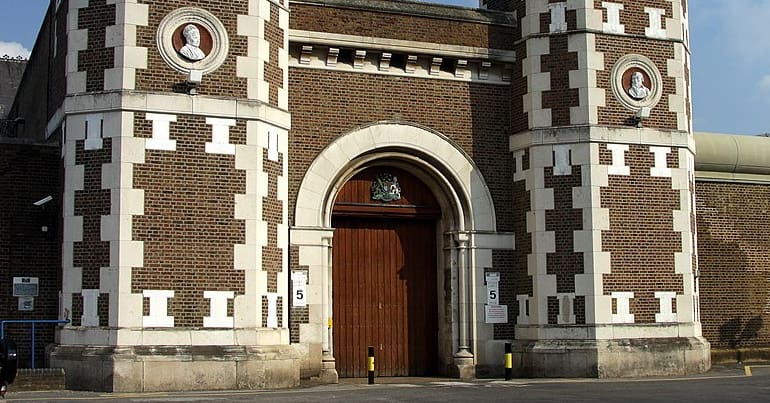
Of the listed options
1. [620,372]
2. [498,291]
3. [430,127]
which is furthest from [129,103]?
[620,372]

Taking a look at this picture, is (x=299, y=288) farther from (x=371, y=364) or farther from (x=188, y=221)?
(x=188, y=221)

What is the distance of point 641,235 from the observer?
75.7ft

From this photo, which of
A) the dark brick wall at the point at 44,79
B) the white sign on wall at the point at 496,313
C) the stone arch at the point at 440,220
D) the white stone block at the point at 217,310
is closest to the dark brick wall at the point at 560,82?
the stone arch at the point at 440,220

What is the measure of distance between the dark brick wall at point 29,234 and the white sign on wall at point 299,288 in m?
4.58

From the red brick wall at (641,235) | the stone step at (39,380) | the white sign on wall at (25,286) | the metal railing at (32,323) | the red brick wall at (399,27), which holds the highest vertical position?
the red brick wall at (399,27)

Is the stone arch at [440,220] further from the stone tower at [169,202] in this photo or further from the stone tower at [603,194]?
the stone tower at [169,202]

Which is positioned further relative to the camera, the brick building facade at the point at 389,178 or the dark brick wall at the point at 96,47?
the dark brick wall at the point at 96,47

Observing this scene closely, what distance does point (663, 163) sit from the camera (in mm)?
23547

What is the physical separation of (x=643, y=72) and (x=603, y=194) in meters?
2.99

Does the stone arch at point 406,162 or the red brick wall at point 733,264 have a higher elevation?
the stone arch at point 406,162

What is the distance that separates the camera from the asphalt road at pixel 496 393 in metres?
17.0

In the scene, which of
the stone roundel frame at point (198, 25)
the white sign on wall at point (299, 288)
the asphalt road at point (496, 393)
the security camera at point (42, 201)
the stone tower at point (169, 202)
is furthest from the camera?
the white sign on wall at point (299, 288)

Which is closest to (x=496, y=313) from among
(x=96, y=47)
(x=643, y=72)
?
A: (x=643, y=72)

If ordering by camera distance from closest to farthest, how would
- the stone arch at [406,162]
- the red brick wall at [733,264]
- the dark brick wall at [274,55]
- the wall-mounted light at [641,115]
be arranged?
the dark brick wall at [274,55] → the stone arch at [406,162] → the wall-mounted light at [641,115] → the red brick wall at [733,264]
